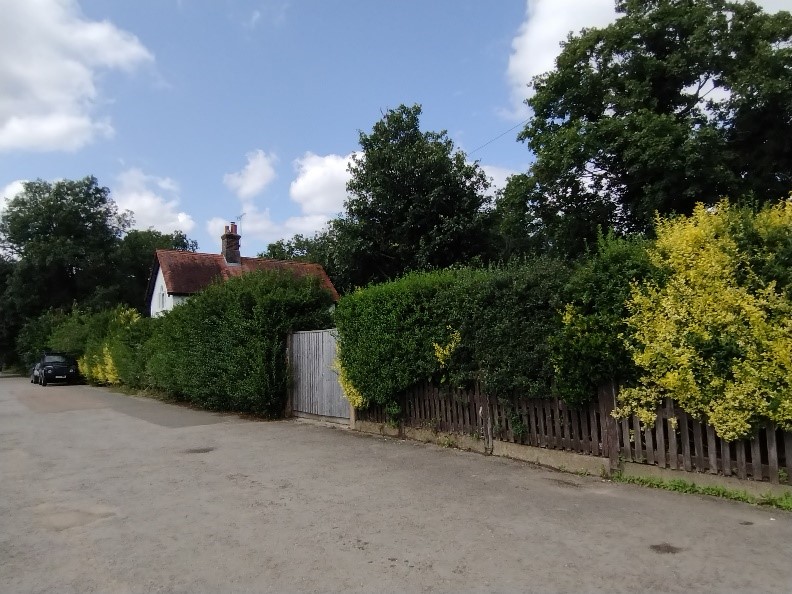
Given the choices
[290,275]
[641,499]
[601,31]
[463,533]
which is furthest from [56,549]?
[601,31]

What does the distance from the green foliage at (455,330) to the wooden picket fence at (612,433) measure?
31cm

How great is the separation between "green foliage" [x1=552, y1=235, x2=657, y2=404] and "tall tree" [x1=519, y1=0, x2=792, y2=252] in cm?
1112

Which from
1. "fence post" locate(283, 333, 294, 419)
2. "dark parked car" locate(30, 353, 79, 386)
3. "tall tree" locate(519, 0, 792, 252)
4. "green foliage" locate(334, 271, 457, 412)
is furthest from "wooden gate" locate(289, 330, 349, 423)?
"dark parked car" locate(30, 353, 79, 386)

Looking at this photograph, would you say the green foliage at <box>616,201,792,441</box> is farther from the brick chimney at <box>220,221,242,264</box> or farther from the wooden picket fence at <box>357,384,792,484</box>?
the brick chimney at <box>220,221,242,264</box>

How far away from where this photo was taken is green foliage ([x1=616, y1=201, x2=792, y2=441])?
5.64 m

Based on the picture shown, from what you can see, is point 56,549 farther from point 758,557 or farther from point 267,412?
point 267,412

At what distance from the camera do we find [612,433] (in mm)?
7027

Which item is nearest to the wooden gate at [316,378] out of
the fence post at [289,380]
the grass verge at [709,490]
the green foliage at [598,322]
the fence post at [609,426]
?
the fence post at [289,380]

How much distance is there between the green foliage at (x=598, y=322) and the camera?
674 cm

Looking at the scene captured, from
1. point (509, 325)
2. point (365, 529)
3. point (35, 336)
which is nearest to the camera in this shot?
point (365, 529)

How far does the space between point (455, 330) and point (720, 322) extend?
3.82 meters

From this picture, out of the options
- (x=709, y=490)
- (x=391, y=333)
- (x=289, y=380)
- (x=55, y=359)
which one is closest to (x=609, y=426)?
(x=709, y=490)

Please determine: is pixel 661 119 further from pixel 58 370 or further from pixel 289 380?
pixel 58 370

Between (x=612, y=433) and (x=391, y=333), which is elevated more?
(x=391, y=333)
